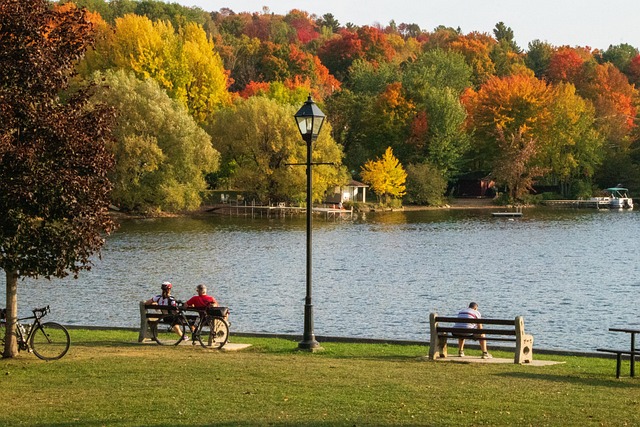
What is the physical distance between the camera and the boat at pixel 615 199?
114 metres

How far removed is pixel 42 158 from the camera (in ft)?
58.1

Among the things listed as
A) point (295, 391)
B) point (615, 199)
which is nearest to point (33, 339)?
point (295, 391)

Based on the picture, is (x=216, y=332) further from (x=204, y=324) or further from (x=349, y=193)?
(x=349, y=193)

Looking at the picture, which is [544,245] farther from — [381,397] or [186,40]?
[381,397]

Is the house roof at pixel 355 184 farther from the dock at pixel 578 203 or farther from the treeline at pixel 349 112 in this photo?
the dock at pixel 578 203

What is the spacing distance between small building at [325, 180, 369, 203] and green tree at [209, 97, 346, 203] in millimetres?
9521

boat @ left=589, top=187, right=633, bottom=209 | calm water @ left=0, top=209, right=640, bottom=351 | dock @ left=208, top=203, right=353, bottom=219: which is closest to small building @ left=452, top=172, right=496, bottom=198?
boat @ left=589, top=187, right=633, bottom=209

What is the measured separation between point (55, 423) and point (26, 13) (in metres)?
7.95

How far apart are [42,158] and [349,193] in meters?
88.3

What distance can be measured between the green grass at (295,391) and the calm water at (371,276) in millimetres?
11742

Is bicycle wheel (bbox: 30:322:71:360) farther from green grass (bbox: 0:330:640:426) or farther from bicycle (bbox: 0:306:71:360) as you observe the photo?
green grass (bbox: 0:330:640:426)

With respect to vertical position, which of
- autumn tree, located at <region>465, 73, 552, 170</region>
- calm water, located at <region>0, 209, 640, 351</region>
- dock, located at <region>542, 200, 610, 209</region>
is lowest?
calm water, located at <region>0, 209, 640, 351</region>

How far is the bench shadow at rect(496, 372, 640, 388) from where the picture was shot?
16.8m

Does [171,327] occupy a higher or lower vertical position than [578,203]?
lower
